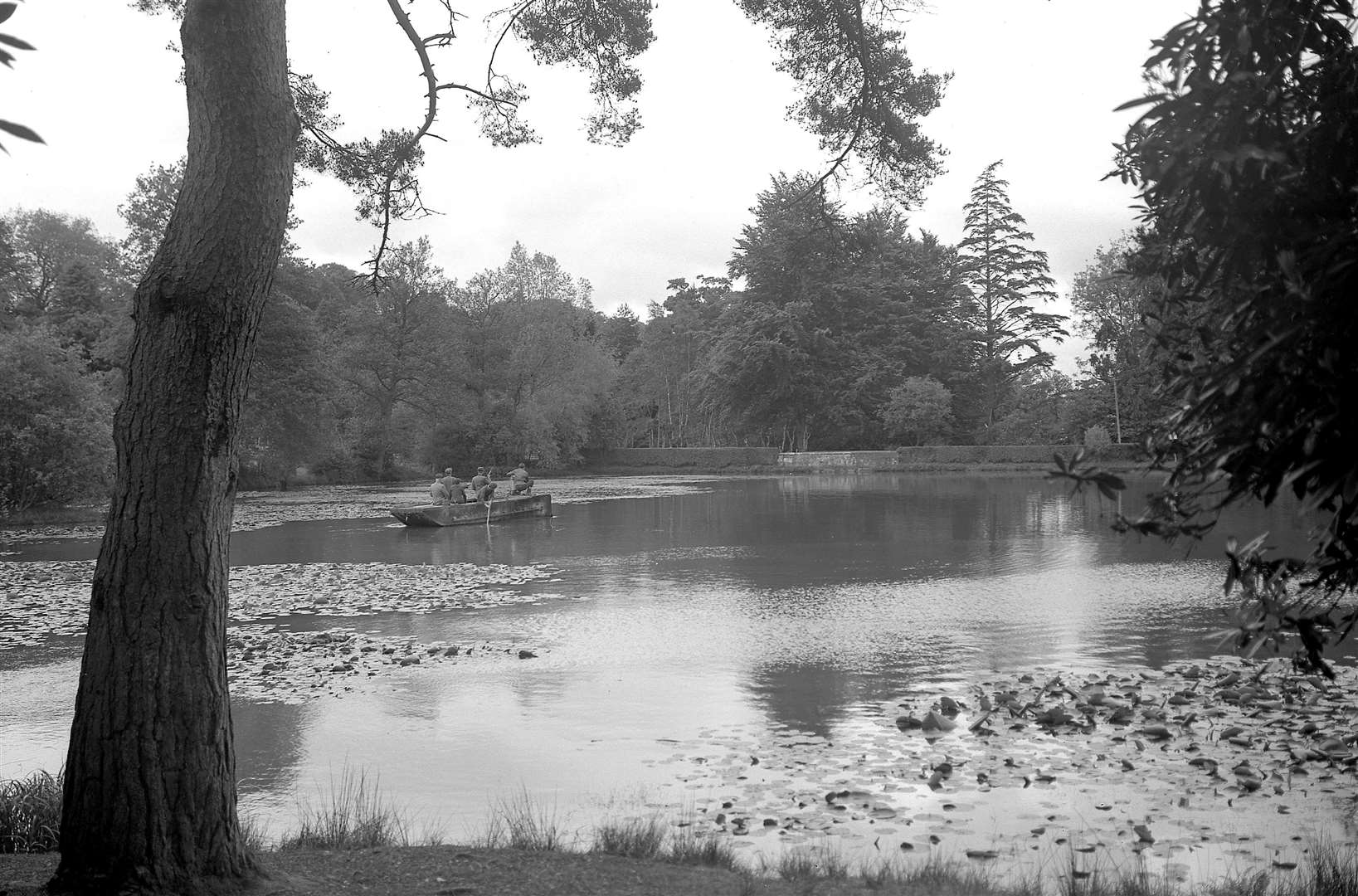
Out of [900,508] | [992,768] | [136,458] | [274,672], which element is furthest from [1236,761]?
[900,508]

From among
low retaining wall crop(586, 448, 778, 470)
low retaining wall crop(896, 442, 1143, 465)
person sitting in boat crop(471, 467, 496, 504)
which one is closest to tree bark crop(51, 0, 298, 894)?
→ person sitting in boat crop(471, 467, 496, 504)

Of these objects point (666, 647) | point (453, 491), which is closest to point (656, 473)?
point (453, 491)

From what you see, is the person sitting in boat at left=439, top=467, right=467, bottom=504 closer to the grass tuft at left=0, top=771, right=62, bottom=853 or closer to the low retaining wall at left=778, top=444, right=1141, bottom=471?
the grass tuft at left=0, top=771, right=62, bottom=853

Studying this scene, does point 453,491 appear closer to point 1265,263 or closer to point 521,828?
point 521,828

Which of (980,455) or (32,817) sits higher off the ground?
(980,455)

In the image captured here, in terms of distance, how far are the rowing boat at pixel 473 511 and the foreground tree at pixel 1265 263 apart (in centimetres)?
2283

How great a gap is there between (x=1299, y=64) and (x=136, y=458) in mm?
4015

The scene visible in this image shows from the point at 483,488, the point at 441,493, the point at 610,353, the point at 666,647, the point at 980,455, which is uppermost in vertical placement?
the point at 610,353

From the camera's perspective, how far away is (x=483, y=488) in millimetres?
28766

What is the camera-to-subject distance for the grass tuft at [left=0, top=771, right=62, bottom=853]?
503 centimetres

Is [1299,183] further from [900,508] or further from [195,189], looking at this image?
[900,508]

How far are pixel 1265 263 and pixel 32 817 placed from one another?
5691 mm

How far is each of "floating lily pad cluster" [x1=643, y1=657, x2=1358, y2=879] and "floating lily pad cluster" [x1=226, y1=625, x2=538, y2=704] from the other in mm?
3732

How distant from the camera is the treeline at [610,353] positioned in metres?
44.7
